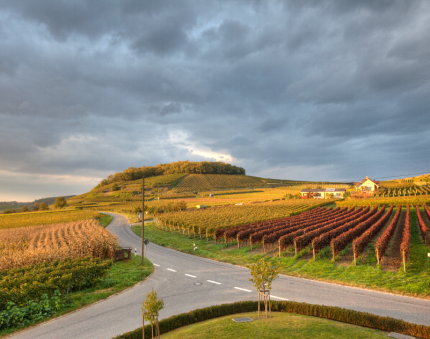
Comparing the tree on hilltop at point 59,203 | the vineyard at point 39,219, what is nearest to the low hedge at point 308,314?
the vineyard at point 39,219

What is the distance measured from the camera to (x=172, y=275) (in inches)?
887

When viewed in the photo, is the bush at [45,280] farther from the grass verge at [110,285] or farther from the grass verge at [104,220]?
the grass verge at [104,220]

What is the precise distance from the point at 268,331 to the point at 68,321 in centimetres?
1060

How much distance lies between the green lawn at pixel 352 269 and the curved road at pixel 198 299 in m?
1.34

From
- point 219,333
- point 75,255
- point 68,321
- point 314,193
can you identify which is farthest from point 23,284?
point 314,193

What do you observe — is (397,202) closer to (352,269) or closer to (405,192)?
(405,192)

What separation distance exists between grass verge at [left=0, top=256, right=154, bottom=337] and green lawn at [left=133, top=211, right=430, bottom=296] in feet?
26.1

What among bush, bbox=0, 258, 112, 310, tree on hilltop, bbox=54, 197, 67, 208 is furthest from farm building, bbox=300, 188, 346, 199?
tree on hilltop, bbox=54, 197, 67, 208

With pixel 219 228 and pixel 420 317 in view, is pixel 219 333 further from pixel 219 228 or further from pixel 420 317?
pixel 219 228

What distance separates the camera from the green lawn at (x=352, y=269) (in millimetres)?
17375

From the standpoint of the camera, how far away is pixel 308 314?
41.5 ft

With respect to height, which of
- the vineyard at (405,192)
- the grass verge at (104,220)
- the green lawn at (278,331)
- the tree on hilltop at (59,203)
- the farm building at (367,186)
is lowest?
the grass verge at (104,220)

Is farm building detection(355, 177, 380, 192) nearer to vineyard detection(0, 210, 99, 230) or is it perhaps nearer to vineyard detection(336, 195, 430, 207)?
vineyard detection(336, 195, 430, 207)

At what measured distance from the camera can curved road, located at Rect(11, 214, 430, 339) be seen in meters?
12.8
